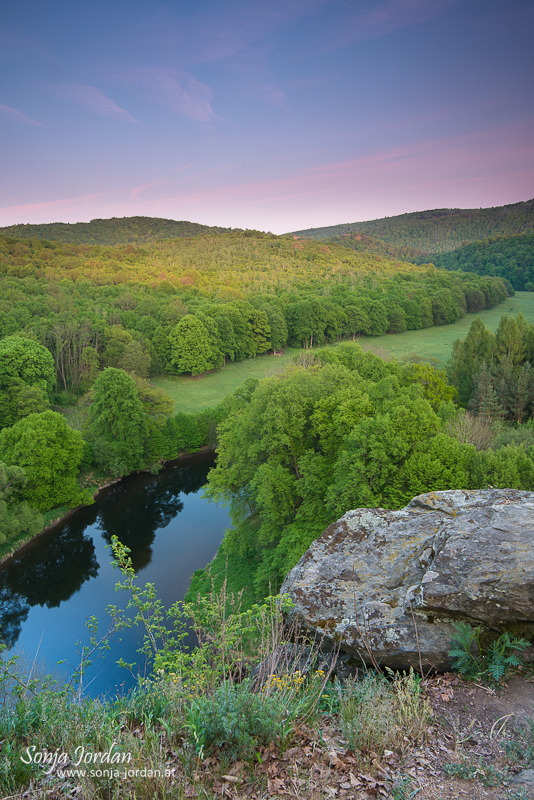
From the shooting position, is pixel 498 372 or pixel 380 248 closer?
pixel 498 372

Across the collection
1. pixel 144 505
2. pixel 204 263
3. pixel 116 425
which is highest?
pixel 204 263

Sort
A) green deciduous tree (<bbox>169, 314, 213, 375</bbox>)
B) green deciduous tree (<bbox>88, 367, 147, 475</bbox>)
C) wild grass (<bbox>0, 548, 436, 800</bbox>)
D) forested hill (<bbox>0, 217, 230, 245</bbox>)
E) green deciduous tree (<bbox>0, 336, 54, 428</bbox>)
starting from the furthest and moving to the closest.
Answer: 1. forested hill (<bbox>0, 217, 230, 245</bbox>)
2. green deciduous tree (<bbox>169, 314, 213, 375</bbox>)
3. green deciduous tree (<bbox>0, 336, 54, 428</bbox>)
4. green deciduous tree (<bbox>88, 367, 147, 475</bbox>)
5. wild grass (<bbox>0, 548, 436, 800</bbox>)

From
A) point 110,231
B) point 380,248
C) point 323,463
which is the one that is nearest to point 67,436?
point 323,463

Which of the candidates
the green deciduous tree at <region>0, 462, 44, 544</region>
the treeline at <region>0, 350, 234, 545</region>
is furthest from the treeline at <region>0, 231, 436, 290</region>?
the green deciduous tree at <region>0, 462, 44, 544</region>

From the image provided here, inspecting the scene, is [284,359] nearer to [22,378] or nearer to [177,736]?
[22,378]

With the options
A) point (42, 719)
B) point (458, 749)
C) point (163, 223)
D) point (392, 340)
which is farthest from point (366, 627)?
point (163, 223)

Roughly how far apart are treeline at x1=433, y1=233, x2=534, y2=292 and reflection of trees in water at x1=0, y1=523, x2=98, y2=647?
366 ft

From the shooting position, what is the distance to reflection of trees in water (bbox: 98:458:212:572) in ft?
84.5

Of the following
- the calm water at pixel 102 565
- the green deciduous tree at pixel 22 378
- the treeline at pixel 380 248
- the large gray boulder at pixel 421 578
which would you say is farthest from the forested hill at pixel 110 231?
the large gray boulder at pixel 421 578

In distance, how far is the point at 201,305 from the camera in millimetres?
64562

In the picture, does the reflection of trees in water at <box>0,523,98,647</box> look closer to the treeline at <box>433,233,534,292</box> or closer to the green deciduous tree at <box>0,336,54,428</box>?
the green deciduous tree at <box>0,336,54,428</box>

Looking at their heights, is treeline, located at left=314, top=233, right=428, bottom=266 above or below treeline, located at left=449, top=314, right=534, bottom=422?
above

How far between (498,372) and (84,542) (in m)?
32.5

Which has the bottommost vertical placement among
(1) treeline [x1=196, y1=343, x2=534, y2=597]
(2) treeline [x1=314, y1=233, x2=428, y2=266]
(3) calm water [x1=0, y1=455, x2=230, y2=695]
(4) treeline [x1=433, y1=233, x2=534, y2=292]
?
(3) calm water [x1=0, y1=455, x2=230, y2=695]
